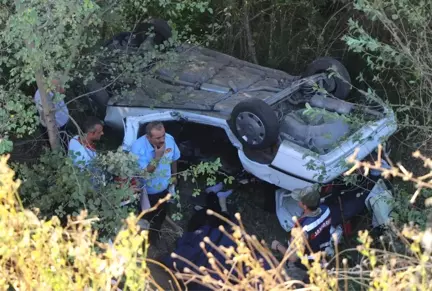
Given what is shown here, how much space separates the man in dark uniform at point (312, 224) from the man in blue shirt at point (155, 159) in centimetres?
138

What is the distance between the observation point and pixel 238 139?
5.49 meters

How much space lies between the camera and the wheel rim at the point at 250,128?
5.25m

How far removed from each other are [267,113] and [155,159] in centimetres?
120

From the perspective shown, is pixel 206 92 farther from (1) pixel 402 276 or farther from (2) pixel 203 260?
(1) pixel 402 276

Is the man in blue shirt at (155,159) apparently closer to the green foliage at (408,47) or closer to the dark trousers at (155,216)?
the dark trousers at (155,216)

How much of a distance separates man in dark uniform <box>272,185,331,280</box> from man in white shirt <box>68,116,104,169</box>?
2051 millimetres

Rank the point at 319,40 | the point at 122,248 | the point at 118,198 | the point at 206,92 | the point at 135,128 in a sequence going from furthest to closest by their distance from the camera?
the point at 319,40 < the point at 206,92 < the point at 135,128 < the point at 118,198 < the point at 122,248

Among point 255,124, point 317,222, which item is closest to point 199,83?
point 255,124

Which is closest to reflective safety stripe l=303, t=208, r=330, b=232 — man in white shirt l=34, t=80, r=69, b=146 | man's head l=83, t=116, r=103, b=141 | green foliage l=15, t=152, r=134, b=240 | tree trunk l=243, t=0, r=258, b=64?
green foliage l=15, t=152, r=134, b=240

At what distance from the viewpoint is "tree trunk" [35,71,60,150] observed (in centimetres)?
500

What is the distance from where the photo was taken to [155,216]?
5.90 meters

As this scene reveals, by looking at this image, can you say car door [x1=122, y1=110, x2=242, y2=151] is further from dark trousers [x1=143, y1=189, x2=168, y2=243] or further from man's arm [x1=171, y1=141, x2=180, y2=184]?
dark trousers [x1=143, y1=189, x2=168, y2=243]

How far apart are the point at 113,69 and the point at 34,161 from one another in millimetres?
1366

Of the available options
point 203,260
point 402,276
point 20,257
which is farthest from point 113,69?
point 402,276
